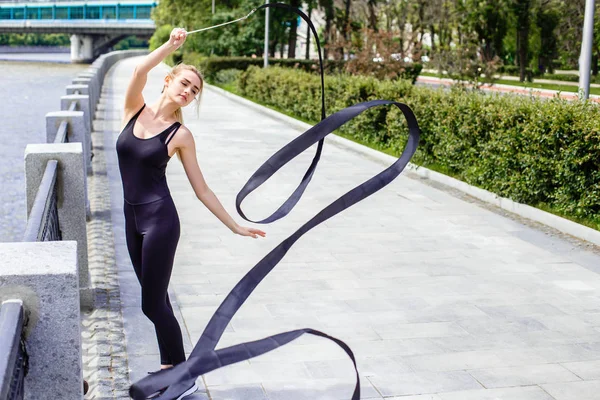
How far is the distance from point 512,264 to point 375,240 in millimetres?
1508

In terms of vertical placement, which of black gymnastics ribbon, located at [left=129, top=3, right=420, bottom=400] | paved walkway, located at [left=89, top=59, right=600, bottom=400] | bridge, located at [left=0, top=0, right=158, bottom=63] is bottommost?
paved walkway, located at [left=89, top=59, right=600, bottom=400]

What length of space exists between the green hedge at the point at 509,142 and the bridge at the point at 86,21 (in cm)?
8423

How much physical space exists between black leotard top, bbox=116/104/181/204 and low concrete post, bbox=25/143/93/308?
7.18ft

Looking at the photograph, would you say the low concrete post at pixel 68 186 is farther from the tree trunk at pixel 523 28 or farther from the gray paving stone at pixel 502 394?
the tree trunk at pixel 523 28

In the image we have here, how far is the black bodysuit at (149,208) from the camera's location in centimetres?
441

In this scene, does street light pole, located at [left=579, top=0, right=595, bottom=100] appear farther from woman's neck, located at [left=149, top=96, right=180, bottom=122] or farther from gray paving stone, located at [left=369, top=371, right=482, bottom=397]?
woman's neck, located at [left=149, top=96, right=180, bottom=122]

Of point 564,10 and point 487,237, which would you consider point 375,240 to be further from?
point 564,10

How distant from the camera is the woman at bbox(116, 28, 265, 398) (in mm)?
4422

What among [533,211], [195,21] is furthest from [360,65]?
[195,21]

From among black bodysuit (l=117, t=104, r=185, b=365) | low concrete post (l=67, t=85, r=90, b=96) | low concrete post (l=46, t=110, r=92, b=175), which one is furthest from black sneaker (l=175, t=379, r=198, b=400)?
low concrete post (l=67, t=85, r=90, b=96)

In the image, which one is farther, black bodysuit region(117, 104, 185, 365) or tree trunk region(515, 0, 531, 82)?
tree trunk region(515, 0, 531, 82)

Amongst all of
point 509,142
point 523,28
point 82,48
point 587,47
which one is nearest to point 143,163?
point 509,142

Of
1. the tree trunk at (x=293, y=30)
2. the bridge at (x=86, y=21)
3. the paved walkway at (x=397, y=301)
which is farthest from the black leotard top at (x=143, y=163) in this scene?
the bridge at (x=86, y=21)

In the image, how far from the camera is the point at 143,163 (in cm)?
441
